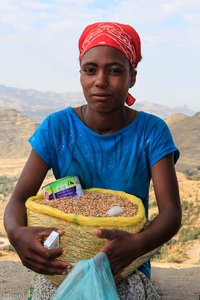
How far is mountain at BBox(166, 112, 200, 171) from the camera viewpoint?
42969mm

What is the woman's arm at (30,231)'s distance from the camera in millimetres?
2082

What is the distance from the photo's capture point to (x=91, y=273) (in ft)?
6.59

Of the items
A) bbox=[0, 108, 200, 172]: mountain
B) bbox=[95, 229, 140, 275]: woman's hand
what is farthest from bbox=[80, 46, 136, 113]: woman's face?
bbox=[0, 108, 200, 172]: mountain

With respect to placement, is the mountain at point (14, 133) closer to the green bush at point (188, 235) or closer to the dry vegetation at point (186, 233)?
the dry vegetation at point (186, 233)

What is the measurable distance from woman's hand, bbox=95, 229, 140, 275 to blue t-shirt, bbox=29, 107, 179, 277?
0.42 meters

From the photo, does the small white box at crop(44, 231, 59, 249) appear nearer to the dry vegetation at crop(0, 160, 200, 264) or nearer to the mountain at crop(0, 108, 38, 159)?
the dry vegetation at crop(0, 160, 200, 264)

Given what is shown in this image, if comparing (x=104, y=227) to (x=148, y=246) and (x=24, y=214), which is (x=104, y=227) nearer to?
(x=148, y=246)

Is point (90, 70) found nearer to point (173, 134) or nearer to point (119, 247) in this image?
point (119, 247)

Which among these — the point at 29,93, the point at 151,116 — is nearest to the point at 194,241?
the point at 151,116

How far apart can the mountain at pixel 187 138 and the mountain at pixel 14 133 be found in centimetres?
1741

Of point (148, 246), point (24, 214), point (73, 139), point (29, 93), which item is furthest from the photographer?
point (29, 93)

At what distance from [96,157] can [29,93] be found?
17515 cm

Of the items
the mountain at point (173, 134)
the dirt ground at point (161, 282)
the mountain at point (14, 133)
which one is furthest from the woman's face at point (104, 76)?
the mountain at point (14, 133)

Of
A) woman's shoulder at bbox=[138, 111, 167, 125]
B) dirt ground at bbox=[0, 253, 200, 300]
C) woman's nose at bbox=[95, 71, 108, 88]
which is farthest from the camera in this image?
dirt ground at bbox=[0, 253, 200, 300]
